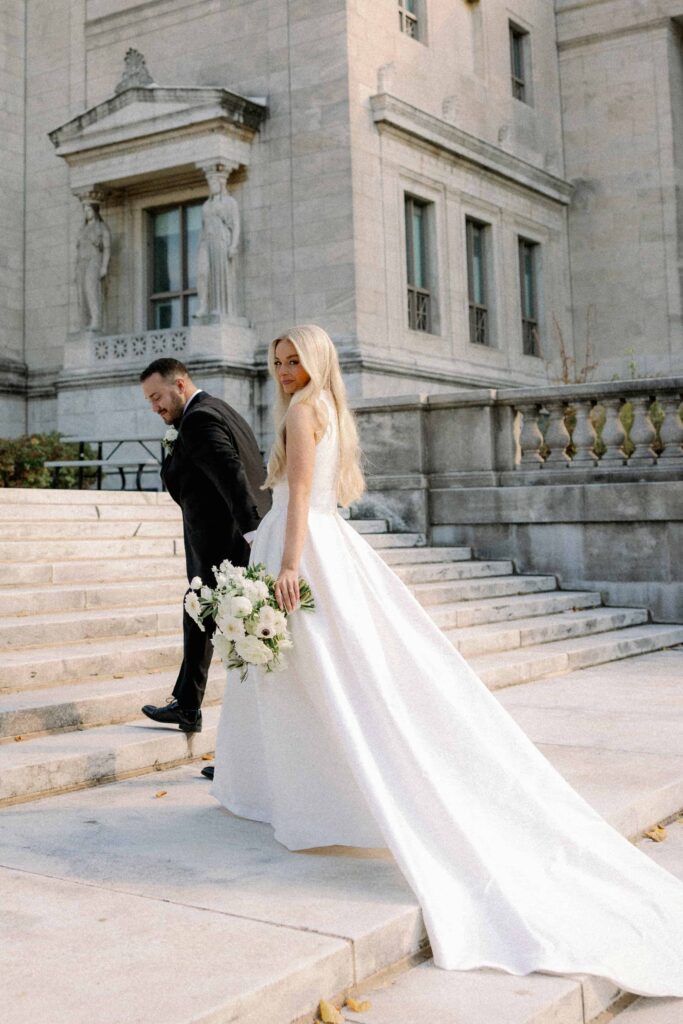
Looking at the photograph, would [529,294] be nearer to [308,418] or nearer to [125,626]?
[125,626]

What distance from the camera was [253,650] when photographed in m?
4.21

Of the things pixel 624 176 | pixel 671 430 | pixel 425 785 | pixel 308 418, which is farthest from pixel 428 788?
pixel 624 176

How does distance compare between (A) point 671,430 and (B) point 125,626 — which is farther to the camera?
(A) point 671,430

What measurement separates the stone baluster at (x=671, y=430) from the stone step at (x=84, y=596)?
566 centimetres

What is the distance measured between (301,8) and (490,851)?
18492mm

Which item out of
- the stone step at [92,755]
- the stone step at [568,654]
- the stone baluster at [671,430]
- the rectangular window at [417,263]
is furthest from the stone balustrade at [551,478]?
the rectangular window at [417,263]

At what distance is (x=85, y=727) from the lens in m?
6.20

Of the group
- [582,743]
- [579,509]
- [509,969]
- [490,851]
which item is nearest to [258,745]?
[490,851]

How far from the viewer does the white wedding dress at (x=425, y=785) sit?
3.62 meters

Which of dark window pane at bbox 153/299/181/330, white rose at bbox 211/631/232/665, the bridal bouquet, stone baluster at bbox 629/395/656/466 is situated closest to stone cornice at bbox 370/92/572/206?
dark window pane at bbox 153/299/181/330

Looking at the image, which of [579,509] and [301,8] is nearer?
[579,509]

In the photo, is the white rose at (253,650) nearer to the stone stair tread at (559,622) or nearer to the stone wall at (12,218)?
the stone stair tread at (559,622)

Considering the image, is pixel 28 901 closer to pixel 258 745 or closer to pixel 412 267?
pixel 258 745

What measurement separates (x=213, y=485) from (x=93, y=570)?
352 centimetres
